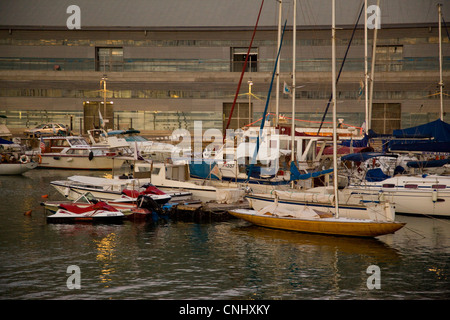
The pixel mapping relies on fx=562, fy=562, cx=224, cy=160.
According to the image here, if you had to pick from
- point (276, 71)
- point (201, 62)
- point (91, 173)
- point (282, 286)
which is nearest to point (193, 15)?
point (201, 62)

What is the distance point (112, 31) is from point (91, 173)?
27218 mm

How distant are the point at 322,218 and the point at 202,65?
154 ft

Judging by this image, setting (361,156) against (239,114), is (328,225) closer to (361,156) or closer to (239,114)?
(361,156)

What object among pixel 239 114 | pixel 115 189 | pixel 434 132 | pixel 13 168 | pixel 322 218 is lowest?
pixel 322 218

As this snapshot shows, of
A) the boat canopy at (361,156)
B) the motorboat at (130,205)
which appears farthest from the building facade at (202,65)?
the motorboat at (130,205)

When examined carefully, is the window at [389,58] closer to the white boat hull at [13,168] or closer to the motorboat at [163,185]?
the motorboat at [163,185]

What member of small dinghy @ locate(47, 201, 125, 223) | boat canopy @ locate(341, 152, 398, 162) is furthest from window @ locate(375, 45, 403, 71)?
small dinghy @ locate(47, 201, 125, 223)

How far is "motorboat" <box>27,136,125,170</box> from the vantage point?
51.1 meters

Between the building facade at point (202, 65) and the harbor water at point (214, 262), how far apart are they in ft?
134

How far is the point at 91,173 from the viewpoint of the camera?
49.0 metres

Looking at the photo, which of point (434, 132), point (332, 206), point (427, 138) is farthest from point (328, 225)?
point (427, 138)

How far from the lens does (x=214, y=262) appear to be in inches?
789

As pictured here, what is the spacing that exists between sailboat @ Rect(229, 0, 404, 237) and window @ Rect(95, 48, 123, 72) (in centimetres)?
4728
